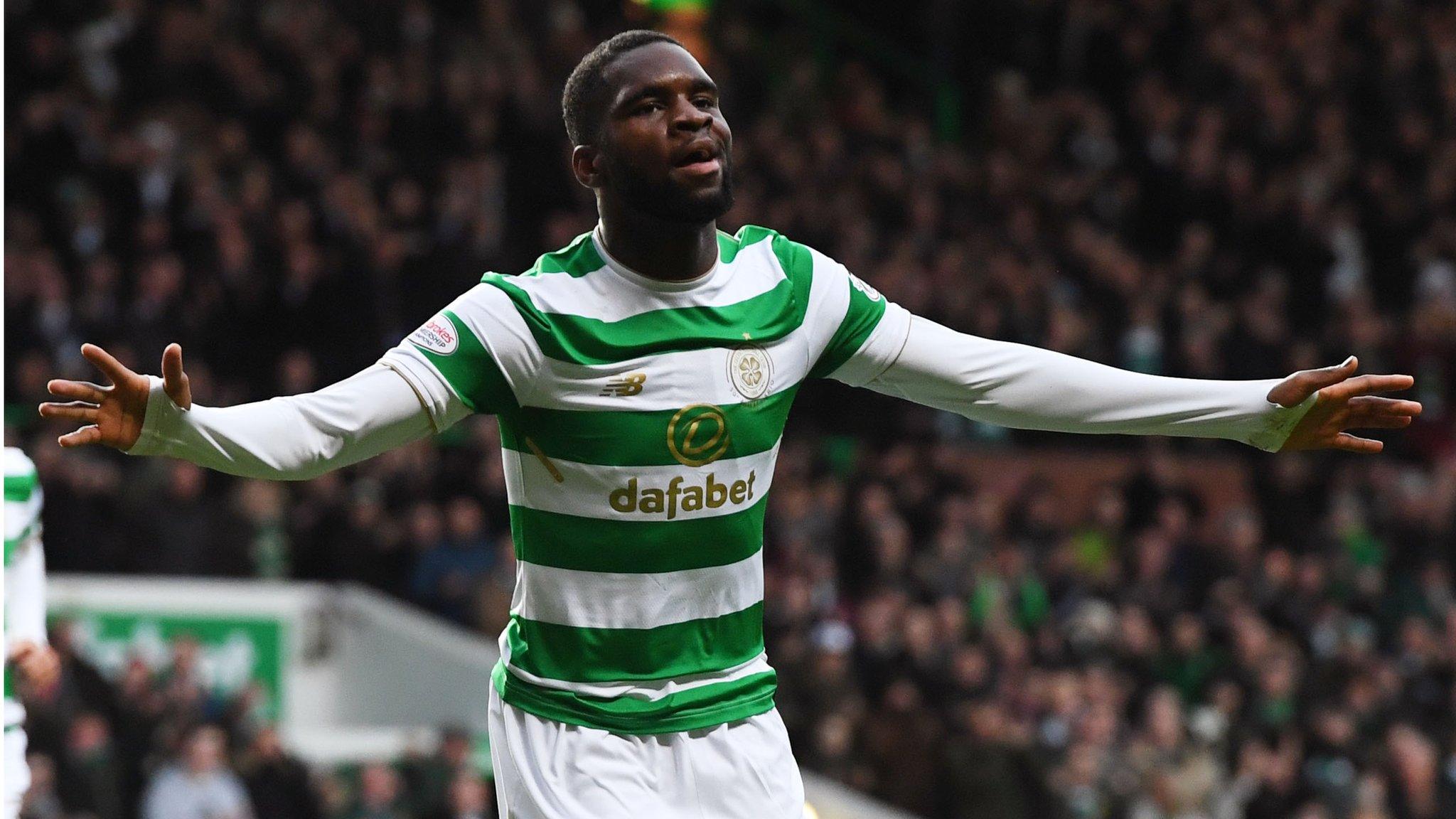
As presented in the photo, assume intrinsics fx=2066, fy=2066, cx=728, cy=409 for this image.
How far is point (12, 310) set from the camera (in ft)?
41.0

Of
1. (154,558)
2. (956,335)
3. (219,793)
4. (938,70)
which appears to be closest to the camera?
(956,335)

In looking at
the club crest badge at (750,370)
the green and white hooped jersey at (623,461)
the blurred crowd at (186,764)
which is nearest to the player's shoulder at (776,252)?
the green and white hooped jersey at (623,461)

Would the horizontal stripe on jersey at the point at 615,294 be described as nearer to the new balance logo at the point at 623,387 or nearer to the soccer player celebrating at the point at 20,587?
the new balance logo at the point at 623,387

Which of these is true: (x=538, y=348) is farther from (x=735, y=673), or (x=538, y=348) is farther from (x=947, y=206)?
(x=947, y=206)

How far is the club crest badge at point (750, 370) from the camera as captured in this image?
3.94 metres

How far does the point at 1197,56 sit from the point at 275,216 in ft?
28.1

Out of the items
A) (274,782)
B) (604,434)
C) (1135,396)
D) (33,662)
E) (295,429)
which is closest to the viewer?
(295,429)

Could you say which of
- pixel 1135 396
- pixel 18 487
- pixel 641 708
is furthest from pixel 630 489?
pixel 18 487

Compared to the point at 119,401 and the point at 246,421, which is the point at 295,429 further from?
the point at 119,401

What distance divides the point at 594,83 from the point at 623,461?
731 mm

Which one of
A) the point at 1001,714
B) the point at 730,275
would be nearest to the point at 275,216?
the point at 1001,714

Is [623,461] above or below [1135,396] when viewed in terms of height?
below

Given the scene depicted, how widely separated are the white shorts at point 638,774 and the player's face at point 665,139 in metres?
0.99

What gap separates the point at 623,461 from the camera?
3.86 meters
